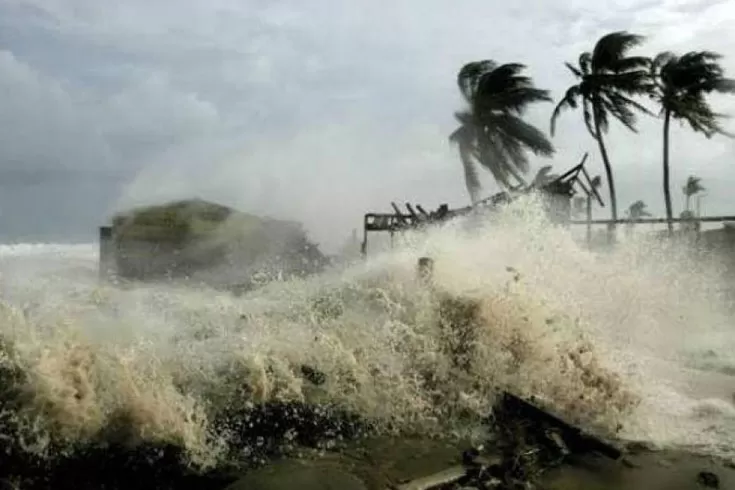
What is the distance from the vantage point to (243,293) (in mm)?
15547

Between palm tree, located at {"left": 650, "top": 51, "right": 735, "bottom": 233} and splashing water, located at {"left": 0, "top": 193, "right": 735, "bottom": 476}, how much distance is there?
46.8 ft

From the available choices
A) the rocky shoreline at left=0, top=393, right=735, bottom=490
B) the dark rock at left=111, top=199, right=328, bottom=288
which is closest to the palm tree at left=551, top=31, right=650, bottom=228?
the dark rock at left=111, top=199, right=328, bottom=288

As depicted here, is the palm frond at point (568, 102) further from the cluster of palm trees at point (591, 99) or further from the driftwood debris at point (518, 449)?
the driftwood debris at point (518, 449)

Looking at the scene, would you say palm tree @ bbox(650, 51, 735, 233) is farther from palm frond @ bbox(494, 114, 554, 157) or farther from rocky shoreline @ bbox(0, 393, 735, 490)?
rocky shoreline @ bbox(0, 393, 735, 490)

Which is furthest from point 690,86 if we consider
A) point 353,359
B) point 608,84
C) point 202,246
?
point 353,359

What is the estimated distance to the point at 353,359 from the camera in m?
9.77

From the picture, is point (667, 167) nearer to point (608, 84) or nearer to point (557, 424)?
point (608, 84)

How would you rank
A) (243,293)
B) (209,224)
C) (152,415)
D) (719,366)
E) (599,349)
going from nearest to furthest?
(152,415) < (599,349) < (719,366) < (243,293) < (209,224)

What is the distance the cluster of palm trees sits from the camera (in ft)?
90.0

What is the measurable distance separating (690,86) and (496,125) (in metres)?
6.96

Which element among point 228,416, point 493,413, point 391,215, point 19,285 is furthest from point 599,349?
point 391,215

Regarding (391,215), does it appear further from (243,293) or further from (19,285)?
(19,285)

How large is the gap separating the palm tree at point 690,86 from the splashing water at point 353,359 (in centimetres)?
1428

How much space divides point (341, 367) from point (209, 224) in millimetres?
14505
